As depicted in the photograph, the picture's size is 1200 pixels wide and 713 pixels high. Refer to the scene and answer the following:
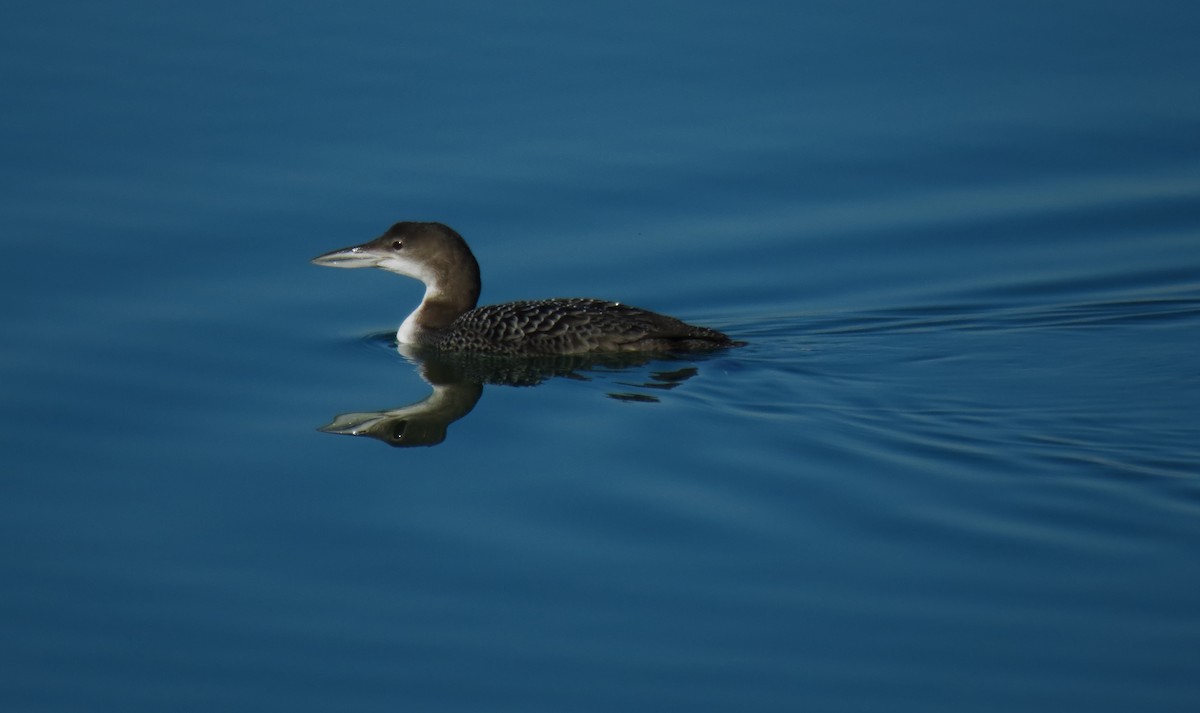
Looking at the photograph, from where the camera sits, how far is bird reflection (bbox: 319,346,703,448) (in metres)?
9.00

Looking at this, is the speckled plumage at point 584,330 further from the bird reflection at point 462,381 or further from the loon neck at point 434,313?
the loon neck at point 434,313

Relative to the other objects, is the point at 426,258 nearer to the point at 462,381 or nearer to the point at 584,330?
the point at 462,381

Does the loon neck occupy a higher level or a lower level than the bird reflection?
higher

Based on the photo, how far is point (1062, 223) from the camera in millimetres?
11633

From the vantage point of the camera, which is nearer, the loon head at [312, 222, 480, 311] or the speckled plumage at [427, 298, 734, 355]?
the speckled plumage at [427, 298, 734, 355]

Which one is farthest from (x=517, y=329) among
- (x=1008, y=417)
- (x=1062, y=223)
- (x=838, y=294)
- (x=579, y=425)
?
(x=1062, y=223)

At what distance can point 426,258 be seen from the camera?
1060 centimetres

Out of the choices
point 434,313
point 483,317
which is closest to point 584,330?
point 483,317

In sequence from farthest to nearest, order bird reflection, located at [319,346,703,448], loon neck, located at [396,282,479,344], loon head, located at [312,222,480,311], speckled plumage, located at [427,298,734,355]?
loon head, located at [312,222,480,311]
loon neck, located at [396,282,479,344]
speckled plumage, located at [427,298,734,355]
bird reflection, located at [319,346,703,448]

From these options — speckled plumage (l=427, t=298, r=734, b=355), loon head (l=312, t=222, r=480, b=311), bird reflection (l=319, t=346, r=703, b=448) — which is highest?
loon head (l=312, t=222, r=480, b=311)

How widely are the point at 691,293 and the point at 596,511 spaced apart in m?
3.43

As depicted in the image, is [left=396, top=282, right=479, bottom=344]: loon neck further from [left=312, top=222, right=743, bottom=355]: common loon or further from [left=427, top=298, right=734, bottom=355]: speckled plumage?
[left=427, top=298, right=734, bottom=355]: speckled plumage

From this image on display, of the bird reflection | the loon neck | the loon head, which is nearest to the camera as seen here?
the bird reflection

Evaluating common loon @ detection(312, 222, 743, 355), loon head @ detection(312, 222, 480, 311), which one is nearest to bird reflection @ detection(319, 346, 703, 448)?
common loon @ detection(312, 222, 743, 355)
